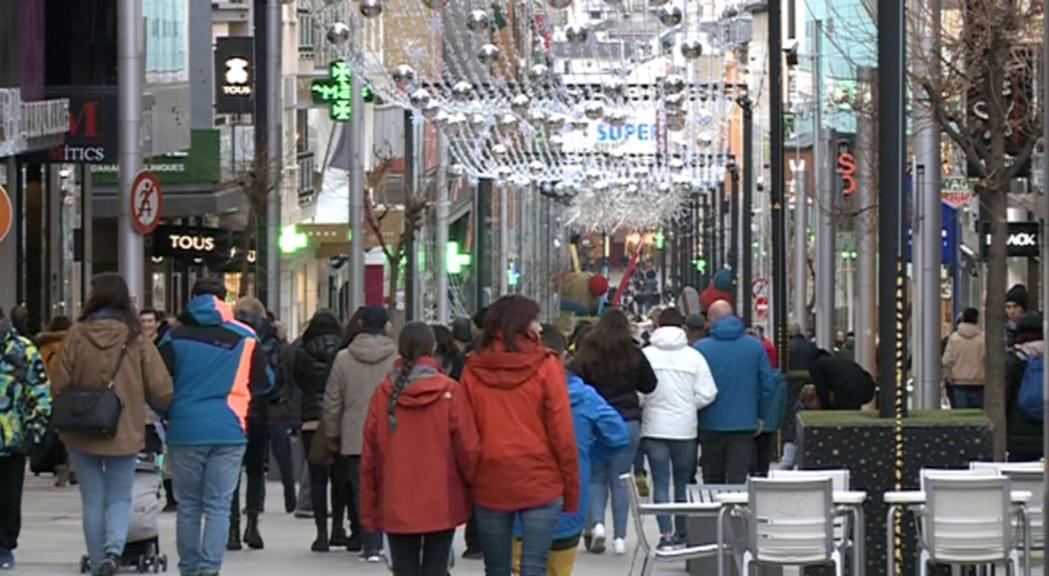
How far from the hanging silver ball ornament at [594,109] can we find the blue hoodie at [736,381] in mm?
16245

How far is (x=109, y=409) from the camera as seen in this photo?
16359 mm

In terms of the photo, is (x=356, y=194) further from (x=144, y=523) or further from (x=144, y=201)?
(x=144, y=523)

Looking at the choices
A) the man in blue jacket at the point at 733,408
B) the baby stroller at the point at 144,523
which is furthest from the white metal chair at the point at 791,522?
the man in blue jacket at the point at 733,408

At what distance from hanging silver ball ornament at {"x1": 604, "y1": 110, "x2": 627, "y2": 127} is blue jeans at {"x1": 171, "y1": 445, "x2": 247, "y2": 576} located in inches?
869

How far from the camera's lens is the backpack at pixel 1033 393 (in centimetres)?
2108

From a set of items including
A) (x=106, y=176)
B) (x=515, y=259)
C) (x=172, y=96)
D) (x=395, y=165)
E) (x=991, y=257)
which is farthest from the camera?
(x=515, y=259)

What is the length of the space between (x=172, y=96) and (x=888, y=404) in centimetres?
2931

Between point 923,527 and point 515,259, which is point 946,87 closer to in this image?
point 923,527

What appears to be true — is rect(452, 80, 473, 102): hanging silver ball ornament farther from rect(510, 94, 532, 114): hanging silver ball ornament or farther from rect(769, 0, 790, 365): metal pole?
rect(769, 0, 790, 365): metal pole

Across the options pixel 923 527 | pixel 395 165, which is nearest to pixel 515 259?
pixel 395 165

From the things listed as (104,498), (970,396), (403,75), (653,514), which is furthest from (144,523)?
(403,75)

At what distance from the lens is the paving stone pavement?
18812 millimetres

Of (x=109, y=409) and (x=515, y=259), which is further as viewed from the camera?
(x=515, y=259)

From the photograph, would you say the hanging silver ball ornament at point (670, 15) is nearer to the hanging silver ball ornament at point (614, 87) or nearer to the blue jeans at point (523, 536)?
the hanging silver ball ornament at point (614, 87)
